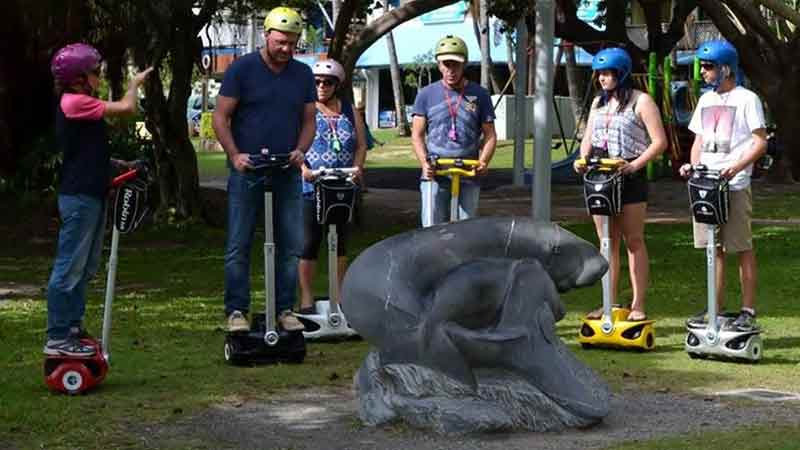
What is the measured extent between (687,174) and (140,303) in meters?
5.14

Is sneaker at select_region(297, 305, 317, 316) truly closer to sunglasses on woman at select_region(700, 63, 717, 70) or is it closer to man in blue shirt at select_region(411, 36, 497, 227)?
man in blue shirt at select_region(411, 36, 497, 227)

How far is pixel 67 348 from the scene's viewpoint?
27.2ft

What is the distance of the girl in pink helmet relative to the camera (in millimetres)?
8266

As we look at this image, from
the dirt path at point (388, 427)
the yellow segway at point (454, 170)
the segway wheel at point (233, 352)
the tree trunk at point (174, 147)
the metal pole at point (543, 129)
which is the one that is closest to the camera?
the dirt path at point (388, 427)

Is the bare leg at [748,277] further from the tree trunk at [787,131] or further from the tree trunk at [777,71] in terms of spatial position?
the tree trunk at [787,131]

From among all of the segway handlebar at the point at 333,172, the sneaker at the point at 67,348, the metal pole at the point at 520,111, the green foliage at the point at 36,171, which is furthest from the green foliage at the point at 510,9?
the sneaker at the point at 67,348

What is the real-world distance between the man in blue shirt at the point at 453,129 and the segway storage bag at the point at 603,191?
774 mm

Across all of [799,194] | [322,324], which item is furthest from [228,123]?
[799,194]

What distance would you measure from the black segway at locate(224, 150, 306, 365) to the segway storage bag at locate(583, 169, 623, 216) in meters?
2.01

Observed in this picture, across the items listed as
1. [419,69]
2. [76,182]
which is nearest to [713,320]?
[76,182]

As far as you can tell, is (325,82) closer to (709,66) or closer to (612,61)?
(612,61)

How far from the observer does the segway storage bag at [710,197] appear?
9.57 m

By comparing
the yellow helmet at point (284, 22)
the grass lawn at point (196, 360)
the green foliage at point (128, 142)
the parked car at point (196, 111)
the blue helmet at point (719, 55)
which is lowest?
the parked car at point (196, 111)

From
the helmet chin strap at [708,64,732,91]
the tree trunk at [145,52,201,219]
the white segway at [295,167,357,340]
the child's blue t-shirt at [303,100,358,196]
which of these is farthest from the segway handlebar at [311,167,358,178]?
the tree trunk at [145,52,201,219]
